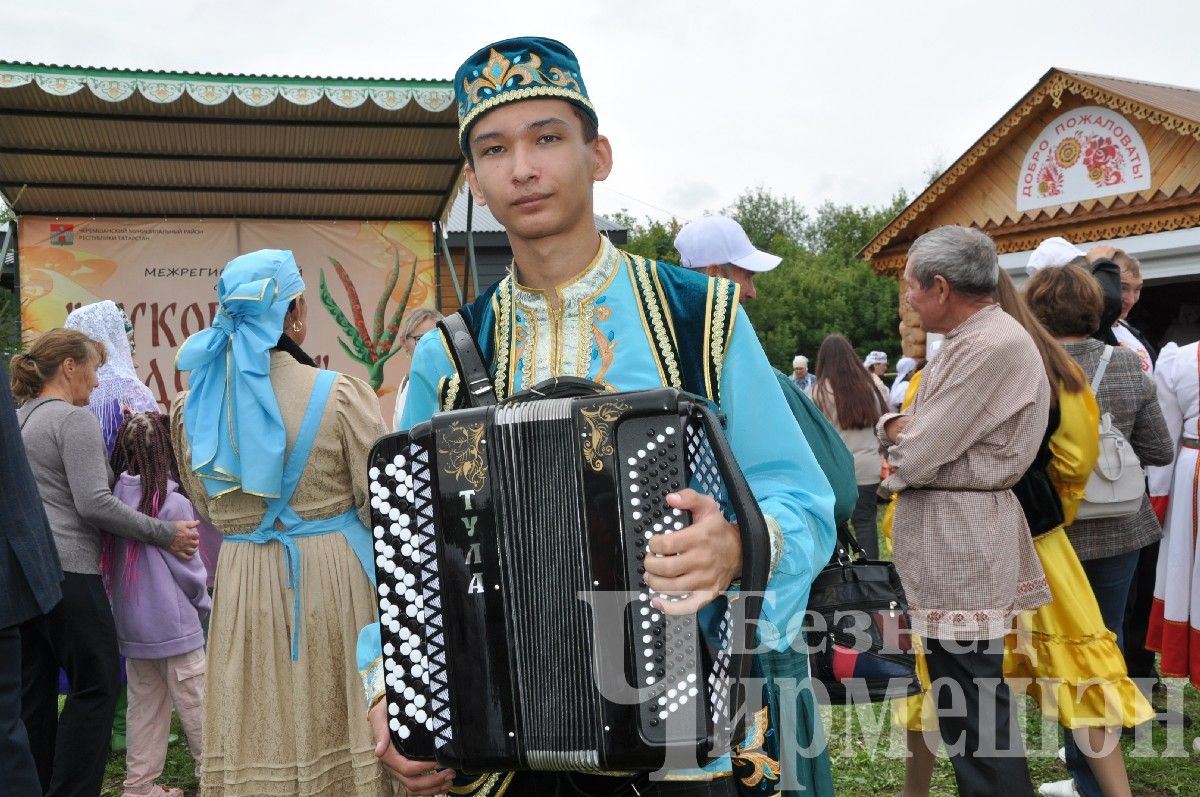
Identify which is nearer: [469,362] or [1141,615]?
[469,362]

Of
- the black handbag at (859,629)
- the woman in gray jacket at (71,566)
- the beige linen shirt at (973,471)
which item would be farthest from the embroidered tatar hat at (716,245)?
the woman in gray jacket at (71,566)

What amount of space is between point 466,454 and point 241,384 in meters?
2.11

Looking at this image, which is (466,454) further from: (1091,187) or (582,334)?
(1091,187)

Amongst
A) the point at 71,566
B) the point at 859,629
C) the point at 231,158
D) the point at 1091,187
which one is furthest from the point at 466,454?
the point at 1091,187

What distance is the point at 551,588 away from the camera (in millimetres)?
1593

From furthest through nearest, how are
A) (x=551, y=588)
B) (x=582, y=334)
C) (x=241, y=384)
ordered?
(x=241, y=384) < (x=582, y=334) < (x=551, y=588)

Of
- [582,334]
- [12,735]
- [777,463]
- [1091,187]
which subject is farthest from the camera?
[1091,187]

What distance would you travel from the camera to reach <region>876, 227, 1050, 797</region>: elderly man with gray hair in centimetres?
328

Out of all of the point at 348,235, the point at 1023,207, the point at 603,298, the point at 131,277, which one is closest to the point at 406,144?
the point at 348,235

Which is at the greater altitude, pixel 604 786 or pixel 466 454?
pixel 466 454

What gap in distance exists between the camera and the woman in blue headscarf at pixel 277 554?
3.40 metres

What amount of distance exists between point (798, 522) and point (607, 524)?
0.39 m

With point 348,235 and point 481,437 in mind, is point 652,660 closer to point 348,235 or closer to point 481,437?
point 481,437

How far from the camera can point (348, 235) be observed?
27.1 ft
